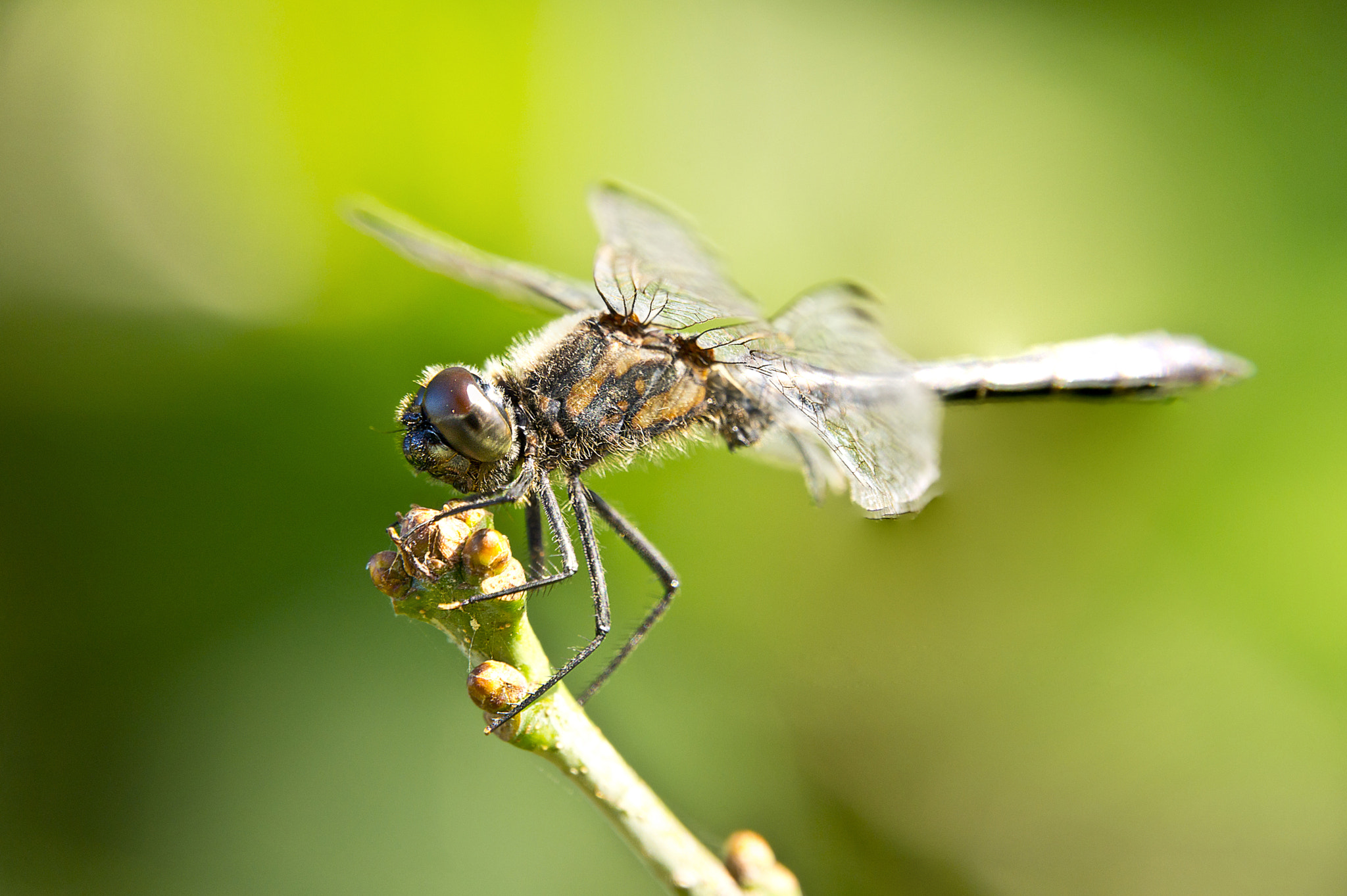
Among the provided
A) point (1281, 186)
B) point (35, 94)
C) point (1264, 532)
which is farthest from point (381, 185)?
point (1281, 186)

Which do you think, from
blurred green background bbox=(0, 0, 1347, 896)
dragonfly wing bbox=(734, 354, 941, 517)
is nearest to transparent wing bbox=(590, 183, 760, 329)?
dragonfly wing bbox=(734, 354, 941, 517)

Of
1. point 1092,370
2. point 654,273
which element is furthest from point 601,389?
point 1092,370

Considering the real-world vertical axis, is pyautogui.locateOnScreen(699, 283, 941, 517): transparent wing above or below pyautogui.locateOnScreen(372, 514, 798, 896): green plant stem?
above

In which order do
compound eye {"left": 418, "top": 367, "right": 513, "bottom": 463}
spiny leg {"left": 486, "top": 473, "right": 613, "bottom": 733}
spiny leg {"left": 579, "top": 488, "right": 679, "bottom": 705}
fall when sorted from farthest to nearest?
spiny leg {"left": 579, "top": 488, "right": 679, "bottom": 705}
spiny leg {"left": 486, "top": 473, "right": 613, "bottom": 733}
compound eye {"left": 418, "top": 367, "right": 513, "bottom": 463}

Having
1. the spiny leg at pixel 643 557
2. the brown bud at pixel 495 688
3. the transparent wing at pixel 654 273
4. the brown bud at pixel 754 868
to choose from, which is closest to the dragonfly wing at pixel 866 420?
the transparent wing at pixel 654 273

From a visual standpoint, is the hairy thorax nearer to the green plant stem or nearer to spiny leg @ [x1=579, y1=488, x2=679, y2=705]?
spiny leg @ [x1=579, y1=488, x2=679, y2=705]

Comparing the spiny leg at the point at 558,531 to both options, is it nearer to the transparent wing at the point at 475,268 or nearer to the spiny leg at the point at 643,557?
the spiny leg at the point at 643,557
